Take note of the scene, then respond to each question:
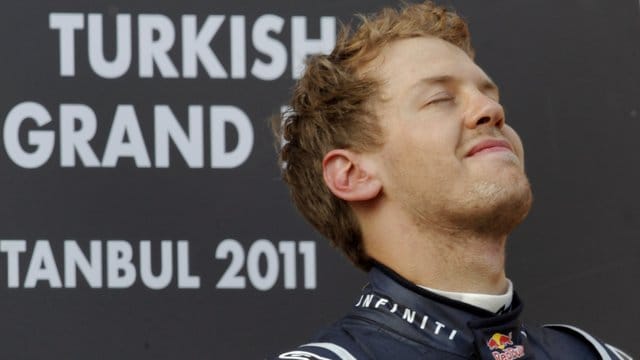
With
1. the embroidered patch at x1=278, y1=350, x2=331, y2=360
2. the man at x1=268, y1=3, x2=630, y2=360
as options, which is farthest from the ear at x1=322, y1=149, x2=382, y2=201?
the embroidered patch at x1=278, y1=350, x2=331, y2=360

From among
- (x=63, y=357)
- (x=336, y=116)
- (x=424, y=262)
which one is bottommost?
(x=63, y=357)

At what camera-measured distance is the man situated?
180 cm

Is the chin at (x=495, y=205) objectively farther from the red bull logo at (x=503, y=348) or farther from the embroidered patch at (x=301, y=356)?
Answer: the embroidered patch at (x=301, y=356)

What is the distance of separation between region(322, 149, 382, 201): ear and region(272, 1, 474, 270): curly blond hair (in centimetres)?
2

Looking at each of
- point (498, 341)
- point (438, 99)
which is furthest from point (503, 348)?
point (438, 99)

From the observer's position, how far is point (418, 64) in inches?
76.1

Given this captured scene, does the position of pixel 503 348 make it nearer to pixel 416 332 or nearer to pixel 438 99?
pixel 416 332

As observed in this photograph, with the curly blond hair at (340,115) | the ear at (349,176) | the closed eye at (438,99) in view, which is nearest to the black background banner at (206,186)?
the curly blond hair at (340,115)

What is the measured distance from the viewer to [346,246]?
1999 millimetres

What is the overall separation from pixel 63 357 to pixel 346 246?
0.70 m

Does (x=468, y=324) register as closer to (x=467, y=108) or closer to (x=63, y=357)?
(x=467, y=108)

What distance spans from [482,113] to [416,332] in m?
0.32

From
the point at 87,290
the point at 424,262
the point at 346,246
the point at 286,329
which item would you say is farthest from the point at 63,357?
the point at 424,262

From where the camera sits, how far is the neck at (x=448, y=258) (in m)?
1.86
